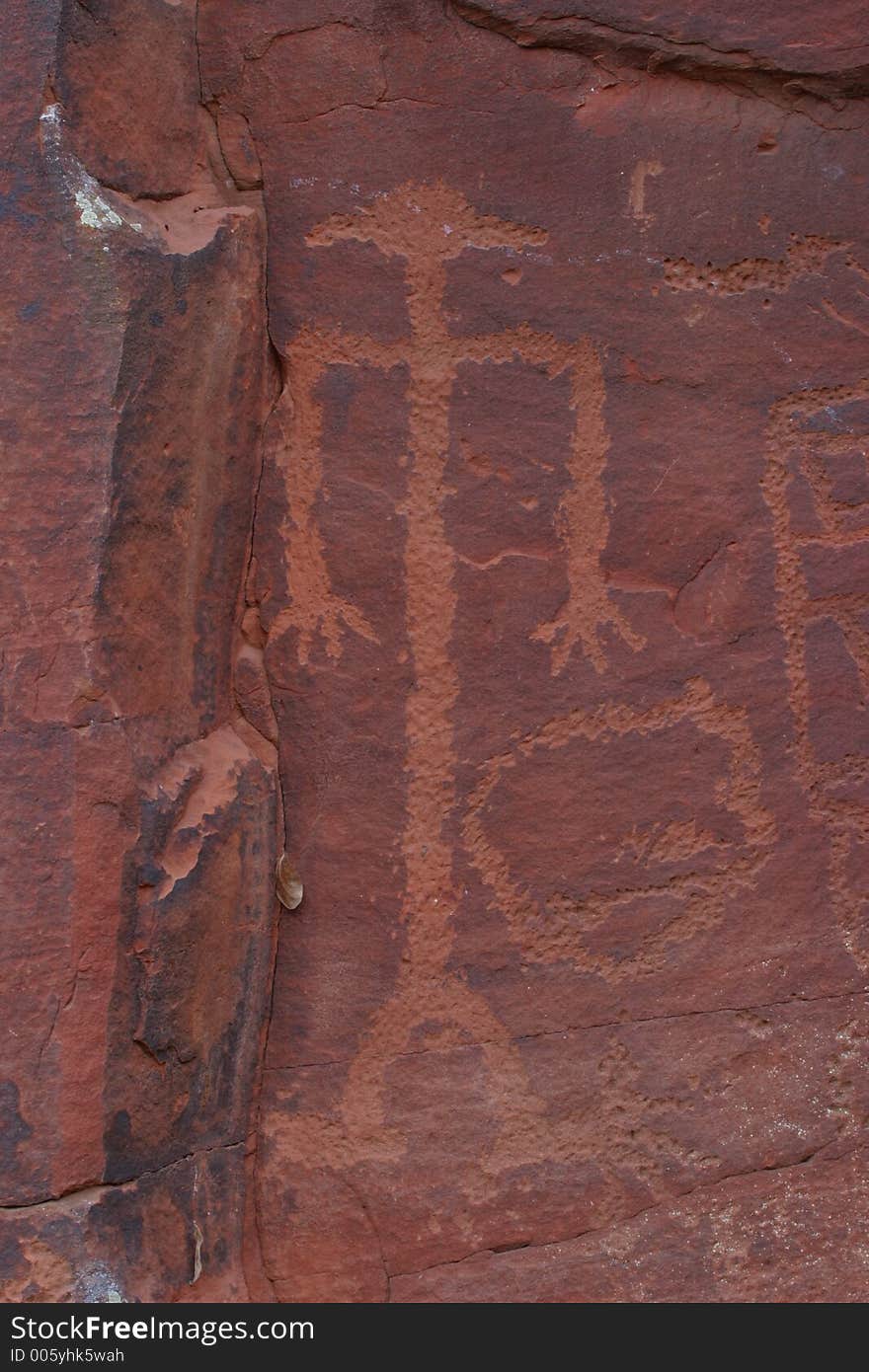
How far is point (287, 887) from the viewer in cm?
177

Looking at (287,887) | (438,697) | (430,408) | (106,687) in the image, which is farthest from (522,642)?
(106,687)

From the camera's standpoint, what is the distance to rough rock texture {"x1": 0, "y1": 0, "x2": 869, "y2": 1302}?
1.76 m

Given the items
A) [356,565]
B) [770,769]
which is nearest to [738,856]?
[770,769]

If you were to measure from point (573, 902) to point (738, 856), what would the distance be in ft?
0.78

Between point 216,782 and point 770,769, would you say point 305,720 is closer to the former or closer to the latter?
point 216,782

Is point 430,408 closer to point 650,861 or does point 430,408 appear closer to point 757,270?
point 757,270

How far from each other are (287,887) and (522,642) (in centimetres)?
46

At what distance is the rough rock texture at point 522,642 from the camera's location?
1.76 meters

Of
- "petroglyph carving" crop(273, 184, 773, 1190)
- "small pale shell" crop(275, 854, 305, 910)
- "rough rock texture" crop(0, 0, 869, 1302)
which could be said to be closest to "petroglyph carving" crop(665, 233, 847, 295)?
"rough rock texture" crop(0, 0, 869, 1302)

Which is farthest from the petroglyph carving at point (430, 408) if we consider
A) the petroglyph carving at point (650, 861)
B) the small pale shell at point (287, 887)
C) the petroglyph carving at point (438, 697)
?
the small pale shell at point (287, 887)

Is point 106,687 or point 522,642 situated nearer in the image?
point 106,687

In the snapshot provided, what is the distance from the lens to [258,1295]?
1.76 meters

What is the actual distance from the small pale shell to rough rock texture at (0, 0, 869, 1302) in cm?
3

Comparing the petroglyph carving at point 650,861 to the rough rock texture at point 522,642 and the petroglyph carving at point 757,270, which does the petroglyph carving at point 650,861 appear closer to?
the rough rock texture at point 522,642
